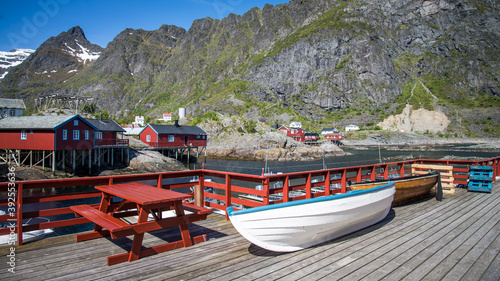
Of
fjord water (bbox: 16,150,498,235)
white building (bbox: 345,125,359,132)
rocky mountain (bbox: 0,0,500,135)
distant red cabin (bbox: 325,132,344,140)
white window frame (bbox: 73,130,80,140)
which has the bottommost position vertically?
fjord water (bbox: 16,150,498,235)

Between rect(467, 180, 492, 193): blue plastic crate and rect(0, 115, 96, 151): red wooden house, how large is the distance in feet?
125

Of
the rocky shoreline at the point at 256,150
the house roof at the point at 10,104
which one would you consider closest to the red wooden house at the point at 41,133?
the rocky shoreline at the point at 256,150

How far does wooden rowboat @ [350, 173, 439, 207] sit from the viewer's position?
8227 millimetres

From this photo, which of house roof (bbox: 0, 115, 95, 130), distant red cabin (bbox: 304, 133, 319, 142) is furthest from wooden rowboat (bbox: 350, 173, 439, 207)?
distant red cabin (bbox: 304, 133, 319, 142)

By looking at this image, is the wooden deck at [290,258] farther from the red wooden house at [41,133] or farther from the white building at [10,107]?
the white building at [10,107]

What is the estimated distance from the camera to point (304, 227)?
16.5 ft

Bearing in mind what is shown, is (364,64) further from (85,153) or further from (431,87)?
(85,153)

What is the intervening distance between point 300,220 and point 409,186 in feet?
17.9

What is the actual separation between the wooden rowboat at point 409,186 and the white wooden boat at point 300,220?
2405 mm

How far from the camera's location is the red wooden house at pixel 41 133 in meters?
33.8

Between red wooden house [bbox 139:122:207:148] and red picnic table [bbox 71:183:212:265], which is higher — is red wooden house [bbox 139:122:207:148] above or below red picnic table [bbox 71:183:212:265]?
above

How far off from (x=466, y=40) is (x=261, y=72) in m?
111

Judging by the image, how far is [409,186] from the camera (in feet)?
28.6

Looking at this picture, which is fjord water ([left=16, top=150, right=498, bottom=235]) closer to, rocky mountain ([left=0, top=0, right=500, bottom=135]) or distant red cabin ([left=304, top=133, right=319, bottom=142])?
distant red cabin ([left=304, top=133, right=319, bottom=142])
